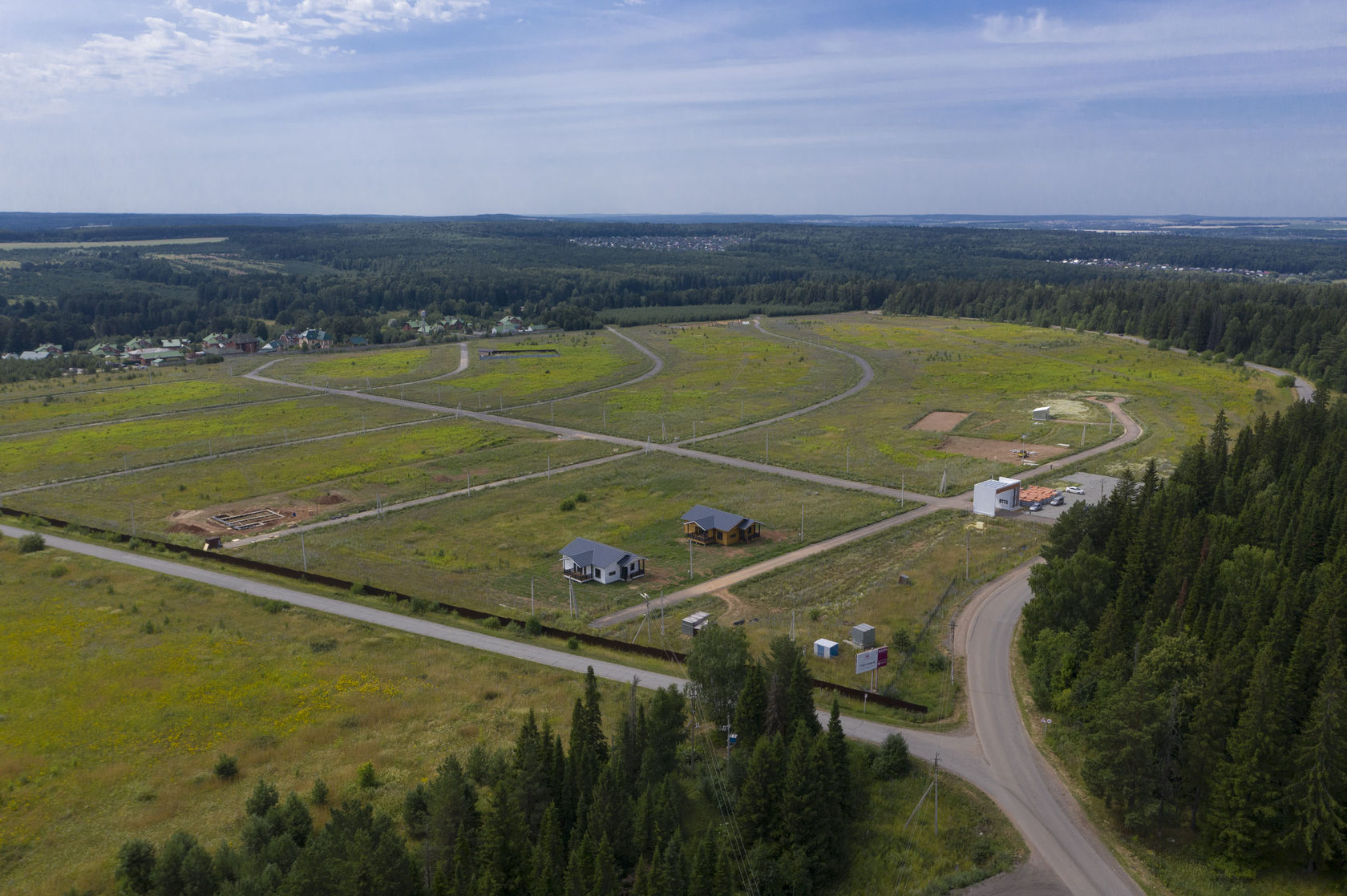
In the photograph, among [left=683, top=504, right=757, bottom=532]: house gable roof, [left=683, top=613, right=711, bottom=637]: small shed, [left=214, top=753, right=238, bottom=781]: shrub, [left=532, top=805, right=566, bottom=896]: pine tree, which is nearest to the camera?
[left=532, top=805, right=566, bottom=896]: pine tree

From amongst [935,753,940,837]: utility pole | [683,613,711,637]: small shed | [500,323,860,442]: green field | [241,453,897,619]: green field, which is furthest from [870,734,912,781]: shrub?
[500,323,860,442]: green field

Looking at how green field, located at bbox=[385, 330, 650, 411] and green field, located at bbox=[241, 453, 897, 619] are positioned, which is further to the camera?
green field, located at bbox=[385, 330, 650, 411]

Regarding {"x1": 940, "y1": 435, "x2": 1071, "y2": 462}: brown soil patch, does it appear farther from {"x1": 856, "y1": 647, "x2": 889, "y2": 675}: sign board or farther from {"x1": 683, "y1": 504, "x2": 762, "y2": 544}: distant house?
{"x1": 856, "y1": 647, "x2": 889, "y2": 675}: sign board

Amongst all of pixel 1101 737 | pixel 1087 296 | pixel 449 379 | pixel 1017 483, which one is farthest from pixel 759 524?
pixel 1087 296

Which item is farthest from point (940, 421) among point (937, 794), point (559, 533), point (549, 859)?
point (549, 859)

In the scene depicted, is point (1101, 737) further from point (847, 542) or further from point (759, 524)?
point (759, 524)

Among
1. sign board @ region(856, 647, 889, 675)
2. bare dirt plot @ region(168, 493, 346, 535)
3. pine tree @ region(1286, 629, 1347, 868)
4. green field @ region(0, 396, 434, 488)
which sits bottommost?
green field @ region(0, 396, 434, 488)
